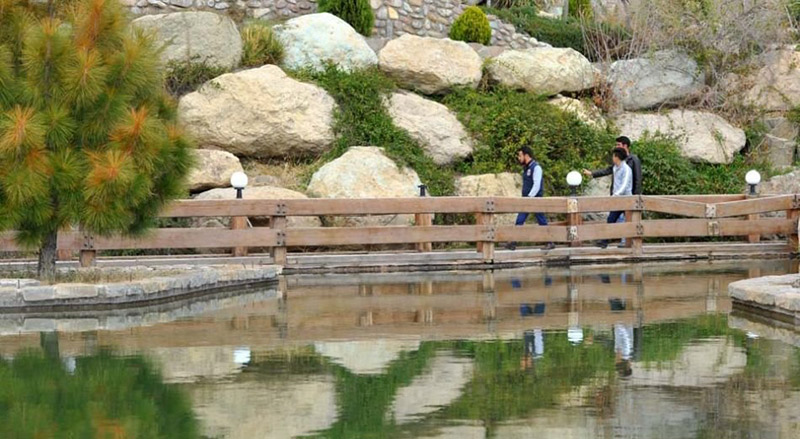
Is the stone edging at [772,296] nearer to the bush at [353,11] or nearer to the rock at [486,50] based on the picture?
the rock at [486,50]

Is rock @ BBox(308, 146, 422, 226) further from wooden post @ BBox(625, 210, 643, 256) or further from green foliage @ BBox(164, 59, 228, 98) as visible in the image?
wooden post @ BBox(625, 210, 643, 256)

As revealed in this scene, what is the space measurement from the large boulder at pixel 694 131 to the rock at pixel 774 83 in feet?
3.55

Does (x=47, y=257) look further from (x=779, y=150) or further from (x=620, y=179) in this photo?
(x=779, y=150)

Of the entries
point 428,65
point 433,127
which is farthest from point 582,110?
point 433,127

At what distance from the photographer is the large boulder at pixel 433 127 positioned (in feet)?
85.9

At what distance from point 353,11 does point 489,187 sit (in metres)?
5.65

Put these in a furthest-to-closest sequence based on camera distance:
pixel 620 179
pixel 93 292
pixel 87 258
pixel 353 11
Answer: pixel 353 11 → pixel 620 179 → pixel 87 258 → pixel 93 292

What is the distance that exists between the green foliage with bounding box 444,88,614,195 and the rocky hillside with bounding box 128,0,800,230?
0.10ft

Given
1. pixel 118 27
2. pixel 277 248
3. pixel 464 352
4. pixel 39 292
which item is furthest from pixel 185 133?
pixel 464 352

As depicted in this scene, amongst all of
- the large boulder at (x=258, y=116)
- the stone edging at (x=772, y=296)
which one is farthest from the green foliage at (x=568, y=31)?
the stone edging at (x=772, y=296)

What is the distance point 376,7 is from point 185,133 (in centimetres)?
1346

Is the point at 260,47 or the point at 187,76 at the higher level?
the point at 260,47

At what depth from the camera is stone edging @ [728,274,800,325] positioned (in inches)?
558

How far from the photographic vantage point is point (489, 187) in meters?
25.4
